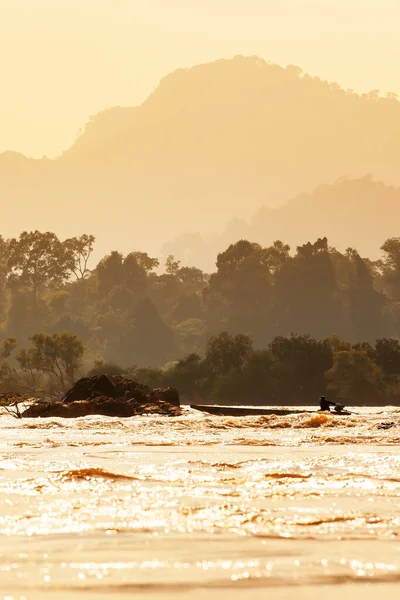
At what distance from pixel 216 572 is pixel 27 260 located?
459 feet

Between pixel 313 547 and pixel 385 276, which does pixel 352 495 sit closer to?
pixel 313 547

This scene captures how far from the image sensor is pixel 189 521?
17.7 feet

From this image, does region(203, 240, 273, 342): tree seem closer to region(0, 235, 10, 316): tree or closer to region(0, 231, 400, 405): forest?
region(0, 231, 400, 405): forest

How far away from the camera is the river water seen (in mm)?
3570

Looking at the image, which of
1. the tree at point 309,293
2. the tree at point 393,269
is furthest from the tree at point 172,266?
the tree at point 393,269

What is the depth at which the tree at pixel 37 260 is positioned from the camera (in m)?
138

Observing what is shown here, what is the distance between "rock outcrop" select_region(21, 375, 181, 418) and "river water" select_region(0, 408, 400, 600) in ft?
66.5

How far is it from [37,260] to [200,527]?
458 ft

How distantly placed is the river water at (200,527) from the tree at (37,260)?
13032 centimetres

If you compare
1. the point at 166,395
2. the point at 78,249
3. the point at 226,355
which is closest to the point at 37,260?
the point at 78,249

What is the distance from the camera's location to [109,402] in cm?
3172

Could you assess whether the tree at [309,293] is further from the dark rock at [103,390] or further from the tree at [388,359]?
the dark rock at [103,390]

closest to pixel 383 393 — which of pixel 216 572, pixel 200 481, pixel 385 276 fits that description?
pixel 200 481

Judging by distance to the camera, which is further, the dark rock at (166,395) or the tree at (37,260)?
the tree at (37,260)
